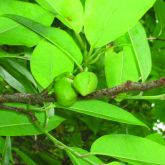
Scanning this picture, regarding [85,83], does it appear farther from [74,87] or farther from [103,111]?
[103,111]

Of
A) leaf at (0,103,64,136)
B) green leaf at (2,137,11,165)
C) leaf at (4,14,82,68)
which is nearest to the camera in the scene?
leaf at (4,14,82,68)

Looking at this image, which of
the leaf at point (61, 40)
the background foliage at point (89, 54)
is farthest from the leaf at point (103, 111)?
the leaf at point (61, 40)

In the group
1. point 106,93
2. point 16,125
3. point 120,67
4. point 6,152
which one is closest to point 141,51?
point 120,67

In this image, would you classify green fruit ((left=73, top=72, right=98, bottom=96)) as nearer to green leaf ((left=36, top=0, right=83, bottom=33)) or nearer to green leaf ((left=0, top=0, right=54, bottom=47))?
green leaf ((left=36, top=0, right=83, bottom=33))

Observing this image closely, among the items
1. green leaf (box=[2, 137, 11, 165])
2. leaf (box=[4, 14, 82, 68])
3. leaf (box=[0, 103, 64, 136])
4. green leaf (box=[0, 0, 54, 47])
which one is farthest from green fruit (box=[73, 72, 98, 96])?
green leaf (box=[2, 137, 11, 165])

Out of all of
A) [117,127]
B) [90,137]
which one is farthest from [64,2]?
[90,137]

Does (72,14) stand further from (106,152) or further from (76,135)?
(76,135)
